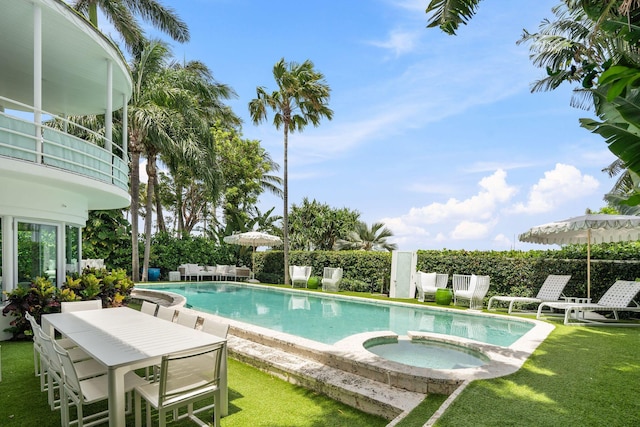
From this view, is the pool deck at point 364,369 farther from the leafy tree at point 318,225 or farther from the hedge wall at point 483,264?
the leafy tree at point 318,225

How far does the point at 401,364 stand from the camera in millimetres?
5328

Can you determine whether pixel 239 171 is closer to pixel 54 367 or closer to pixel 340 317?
pixel 340 317

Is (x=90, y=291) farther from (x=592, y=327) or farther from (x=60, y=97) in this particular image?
(x=592, y=327)

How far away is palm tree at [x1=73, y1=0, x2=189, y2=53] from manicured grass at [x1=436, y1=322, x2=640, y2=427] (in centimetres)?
2161

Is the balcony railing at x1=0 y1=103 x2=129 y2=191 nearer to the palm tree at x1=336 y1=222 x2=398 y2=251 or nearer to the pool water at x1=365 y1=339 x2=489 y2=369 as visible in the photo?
the pool water at x1=365 y1=339 x2=489 y2=369

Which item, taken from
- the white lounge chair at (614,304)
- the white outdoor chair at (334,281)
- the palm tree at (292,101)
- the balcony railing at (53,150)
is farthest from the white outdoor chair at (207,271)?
the white lounge chair at (614,304)

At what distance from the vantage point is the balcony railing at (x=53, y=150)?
297 inches

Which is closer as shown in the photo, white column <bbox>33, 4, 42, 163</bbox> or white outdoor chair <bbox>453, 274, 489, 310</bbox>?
white column <bbox>33, 4, 42, 163</bbox>

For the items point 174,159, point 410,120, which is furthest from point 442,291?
point 174,159

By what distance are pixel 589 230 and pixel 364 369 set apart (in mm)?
8683

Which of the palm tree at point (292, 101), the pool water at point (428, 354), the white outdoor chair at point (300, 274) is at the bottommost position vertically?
the white outdoor chair at point (300, 274)

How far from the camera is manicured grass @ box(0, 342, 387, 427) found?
14.0 feet

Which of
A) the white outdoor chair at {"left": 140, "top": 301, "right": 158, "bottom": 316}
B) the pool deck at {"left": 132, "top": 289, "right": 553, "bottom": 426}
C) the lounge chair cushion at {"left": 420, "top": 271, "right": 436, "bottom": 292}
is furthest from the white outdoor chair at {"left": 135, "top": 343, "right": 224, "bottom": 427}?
the lounge chair cushion at {"left": 420, "top": 271, "right": 436, "bottom": 292}

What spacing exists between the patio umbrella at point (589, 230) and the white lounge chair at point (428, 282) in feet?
10.2
